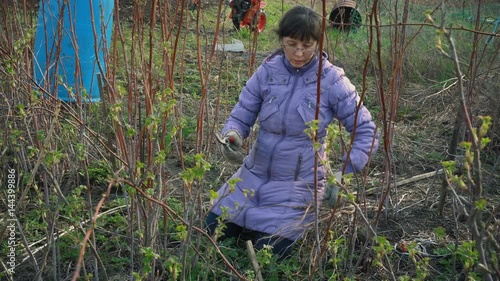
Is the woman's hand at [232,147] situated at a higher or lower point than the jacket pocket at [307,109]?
lower

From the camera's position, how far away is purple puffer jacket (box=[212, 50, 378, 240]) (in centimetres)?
263

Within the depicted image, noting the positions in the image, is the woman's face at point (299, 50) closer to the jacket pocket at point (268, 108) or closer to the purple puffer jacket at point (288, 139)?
the purple puffer jacket at point (288, 139)

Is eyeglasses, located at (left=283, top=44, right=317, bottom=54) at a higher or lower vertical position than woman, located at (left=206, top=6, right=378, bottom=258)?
higher

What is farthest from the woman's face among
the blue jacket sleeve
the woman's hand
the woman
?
the woman's hand

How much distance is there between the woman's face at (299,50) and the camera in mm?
2619

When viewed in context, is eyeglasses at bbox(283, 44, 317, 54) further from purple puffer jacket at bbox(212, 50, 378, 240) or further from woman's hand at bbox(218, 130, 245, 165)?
woman's hand at bbox(218, 130, 245, 165)

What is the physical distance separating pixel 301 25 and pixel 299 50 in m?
0.10

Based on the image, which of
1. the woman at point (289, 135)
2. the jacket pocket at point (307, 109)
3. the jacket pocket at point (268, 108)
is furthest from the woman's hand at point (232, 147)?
the jacket pocket at point (307, 109)

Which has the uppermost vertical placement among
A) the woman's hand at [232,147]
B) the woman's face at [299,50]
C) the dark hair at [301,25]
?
the dark hair at [301,25]

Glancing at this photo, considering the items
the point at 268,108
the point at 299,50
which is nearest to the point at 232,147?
the point at 268,108

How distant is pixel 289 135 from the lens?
271 cm

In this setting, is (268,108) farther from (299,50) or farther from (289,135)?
(299,50)

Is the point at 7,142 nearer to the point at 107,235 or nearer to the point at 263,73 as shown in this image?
the point at 107,235

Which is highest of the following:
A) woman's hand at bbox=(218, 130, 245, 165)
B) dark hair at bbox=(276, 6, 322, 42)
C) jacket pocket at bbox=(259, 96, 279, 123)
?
dark hair at bbox=(276, 6, 322, 42)
